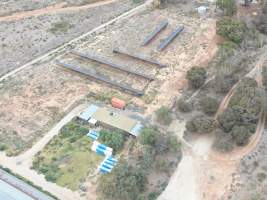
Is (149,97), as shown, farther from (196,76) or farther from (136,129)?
(136,129)

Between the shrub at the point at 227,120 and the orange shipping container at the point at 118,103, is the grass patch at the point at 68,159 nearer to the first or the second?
the orange shipping container at the point at 118,103

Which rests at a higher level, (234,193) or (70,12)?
(70,12)

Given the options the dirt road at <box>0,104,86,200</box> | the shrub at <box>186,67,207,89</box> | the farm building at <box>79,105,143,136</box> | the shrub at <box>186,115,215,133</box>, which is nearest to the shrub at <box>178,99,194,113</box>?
the shrub at <box>186,115,215,133</box>

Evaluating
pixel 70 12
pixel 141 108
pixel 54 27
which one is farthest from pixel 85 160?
pixel 70 12

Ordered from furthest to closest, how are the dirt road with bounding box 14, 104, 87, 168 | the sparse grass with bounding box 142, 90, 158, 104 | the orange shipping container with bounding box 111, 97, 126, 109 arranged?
the sparse grass with bounding box 142, 90, 158, 104
the orange shipping container with bounding box 111, 97, 126, 109
the dirt road with bounding box 14, 104, 87, 168

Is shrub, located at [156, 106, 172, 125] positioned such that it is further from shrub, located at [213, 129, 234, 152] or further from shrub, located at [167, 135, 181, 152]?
shrub, located at [213, 129, 234, 152]

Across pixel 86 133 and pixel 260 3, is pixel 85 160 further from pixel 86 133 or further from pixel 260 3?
pixel 260 3

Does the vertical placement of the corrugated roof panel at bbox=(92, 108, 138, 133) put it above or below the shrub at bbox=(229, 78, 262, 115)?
below
